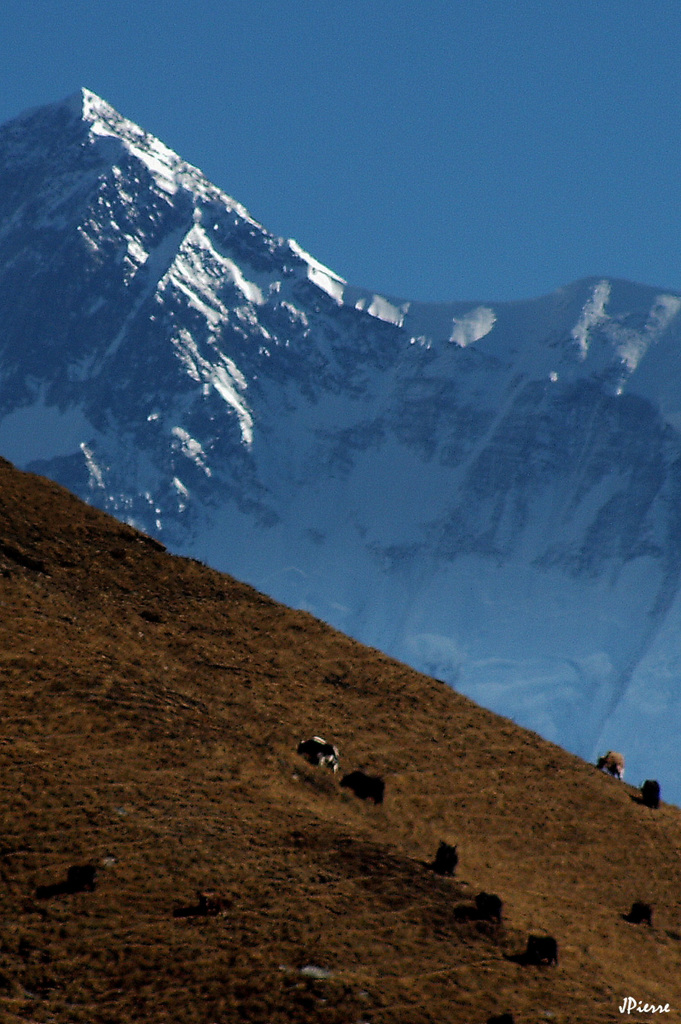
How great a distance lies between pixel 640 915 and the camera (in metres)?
49.1

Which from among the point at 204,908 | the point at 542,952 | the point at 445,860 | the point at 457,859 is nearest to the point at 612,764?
the point at 457,859

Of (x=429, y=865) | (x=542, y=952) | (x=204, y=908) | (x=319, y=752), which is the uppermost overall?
(x=319, y=752)

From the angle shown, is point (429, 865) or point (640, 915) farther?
point (640, 915)

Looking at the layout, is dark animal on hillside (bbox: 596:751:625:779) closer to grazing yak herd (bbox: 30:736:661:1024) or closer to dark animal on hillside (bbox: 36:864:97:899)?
grazing yak herd (bbox: 30:736:661:1024)

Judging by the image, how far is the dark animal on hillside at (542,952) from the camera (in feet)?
136

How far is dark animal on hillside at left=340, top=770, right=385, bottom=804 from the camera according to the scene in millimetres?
52500

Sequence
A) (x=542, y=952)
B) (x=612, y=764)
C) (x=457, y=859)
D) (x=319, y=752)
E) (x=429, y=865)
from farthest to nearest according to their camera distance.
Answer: (x=612, y=764) < (x=319, y=752) < (x=457, y=859) < (x=429, y=865) < (x=542, y=952)

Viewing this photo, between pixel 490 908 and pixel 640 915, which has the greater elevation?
pixel 640 915

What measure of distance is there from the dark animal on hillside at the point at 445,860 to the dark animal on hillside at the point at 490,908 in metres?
2.70

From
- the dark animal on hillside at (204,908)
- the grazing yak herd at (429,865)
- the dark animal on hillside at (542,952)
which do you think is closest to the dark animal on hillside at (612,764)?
the grazing yak herd at (429,865)

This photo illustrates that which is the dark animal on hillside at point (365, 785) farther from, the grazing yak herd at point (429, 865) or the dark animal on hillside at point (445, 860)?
the dark animal on hillside at point (445, 860)

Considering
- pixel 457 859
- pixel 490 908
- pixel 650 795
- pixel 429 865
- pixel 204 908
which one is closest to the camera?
pixel 204 908

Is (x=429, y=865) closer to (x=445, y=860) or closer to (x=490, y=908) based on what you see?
(x=445, y=860)

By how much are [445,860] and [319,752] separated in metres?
9.63
